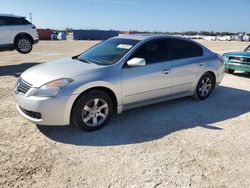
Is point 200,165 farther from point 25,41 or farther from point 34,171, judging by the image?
point 25,41

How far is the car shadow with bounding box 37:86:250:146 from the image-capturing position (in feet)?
13.4

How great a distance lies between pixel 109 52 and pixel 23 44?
341 inches

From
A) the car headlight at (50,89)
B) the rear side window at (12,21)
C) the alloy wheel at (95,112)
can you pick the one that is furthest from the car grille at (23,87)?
the rear side window at (12,21)

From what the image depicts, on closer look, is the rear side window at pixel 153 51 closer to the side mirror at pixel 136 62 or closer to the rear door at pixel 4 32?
Result: the side mirror at pixel 136 62

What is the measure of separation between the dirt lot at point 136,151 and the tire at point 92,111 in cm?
14

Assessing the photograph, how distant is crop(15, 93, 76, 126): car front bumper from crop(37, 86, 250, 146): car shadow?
12.7 inches

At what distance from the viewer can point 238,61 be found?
902 cm

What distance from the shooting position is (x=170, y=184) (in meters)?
2.99

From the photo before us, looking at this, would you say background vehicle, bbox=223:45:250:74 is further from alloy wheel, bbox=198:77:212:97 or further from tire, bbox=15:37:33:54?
tire, bbox=15:37:33:54

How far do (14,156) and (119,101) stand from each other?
1.87m

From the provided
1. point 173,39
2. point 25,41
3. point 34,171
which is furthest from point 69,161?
point 25,41

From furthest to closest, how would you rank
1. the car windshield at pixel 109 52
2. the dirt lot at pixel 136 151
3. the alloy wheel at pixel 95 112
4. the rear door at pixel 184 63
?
the rear door at pixel 184 63 → the car windshield at pixel 109 52 → the alloy wheel at pixel 95 112 → the dirt lot at pixel 136 151

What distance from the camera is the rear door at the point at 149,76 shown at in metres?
4.57

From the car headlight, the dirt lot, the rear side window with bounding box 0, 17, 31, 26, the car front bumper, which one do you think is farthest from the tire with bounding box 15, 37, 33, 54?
the car headlight
